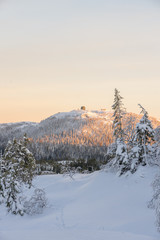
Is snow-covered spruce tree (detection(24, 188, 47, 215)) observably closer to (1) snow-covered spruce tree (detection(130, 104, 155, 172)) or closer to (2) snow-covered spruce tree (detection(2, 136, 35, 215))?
(2) snow-covered spruce tree (detection(2, 136, 35, 215))

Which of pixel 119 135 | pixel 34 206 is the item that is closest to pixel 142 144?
pixel 119 135

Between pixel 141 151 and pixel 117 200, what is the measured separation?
7.16 meters

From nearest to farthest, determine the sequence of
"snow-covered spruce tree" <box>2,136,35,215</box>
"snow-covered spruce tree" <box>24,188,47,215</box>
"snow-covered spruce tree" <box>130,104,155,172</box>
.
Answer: "snow-covered spruce tree" <box>2,136,35,215</box>
"snow-covered spruce tree" <box>24,188,47,215</box>
"snow-covered spruce tree" <box>130,104,155,172</box>

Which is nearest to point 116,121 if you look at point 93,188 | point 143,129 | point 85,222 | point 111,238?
point 143,129

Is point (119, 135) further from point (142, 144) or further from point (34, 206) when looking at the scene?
point (34, 206)

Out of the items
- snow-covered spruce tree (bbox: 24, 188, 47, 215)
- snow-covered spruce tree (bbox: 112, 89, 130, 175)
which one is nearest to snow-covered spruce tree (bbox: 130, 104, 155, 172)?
snow-covered spruce tree (bbox: 112, 89, 130, 175)

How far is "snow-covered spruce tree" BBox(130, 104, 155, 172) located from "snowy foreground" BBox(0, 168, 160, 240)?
1377mm

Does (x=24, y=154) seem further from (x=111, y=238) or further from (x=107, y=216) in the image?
(x=111, y=238)

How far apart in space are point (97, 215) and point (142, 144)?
10.8 metres

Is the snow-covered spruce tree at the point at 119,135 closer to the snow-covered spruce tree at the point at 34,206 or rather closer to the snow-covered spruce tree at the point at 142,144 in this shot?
the snow-covered spruce tree at the point at 142,144

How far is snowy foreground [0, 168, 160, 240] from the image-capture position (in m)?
15.0

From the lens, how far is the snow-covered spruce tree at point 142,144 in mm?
29828

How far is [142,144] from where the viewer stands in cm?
3011

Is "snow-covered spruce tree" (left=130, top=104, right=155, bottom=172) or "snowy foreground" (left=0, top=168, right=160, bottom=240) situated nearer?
"snowy foreground" (left=0, top=168, right=160, bottom=240)
